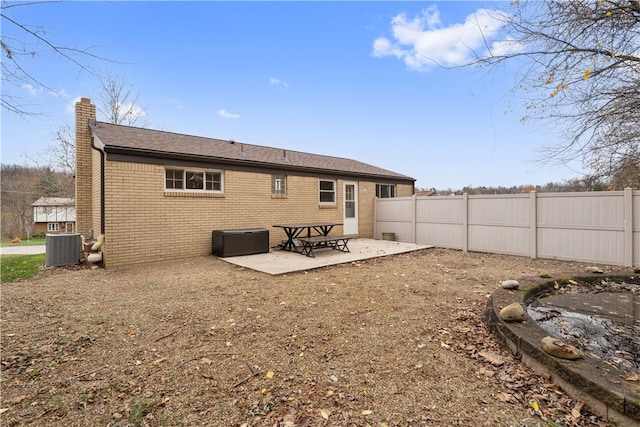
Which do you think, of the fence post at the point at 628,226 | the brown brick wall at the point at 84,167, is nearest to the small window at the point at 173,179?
the brown brick wall at the point at 84,167

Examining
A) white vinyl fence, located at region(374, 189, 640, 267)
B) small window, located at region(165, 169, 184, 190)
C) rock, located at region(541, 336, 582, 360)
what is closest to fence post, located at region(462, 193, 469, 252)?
white vinyl fence, located at region(374, 189, 640, 267)

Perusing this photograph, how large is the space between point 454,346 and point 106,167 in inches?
332

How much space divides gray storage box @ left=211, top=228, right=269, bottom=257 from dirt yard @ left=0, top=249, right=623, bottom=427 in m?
2.94

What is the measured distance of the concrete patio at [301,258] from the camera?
711 cm

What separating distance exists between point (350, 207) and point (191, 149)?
7166 millimetres

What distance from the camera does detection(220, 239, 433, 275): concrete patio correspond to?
→ 23.3 feet

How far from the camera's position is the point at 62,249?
7.55 meters

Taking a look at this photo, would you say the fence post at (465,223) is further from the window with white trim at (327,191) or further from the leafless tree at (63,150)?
the leafless tree at (63,150)

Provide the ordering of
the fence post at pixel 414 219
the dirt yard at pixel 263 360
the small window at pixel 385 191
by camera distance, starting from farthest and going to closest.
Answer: the small window at pixel 385 191
the fence post at pixel 414 219
the dirt yard at pixel 263 360

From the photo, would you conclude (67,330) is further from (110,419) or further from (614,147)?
(614,147)

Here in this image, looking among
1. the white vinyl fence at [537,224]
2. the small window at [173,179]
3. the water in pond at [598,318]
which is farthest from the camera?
the small window at [173,179]

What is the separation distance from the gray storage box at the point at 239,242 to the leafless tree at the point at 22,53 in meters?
5.93

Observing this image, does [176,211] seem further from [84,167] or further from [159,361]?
[159,361]

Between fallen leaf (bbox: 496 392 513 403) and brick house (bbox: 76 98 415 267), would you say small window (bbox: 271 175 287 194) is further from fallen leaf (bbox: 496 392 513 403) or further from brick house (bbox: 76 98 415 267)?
fallen leaf (bbox: 496 392 513 403)
